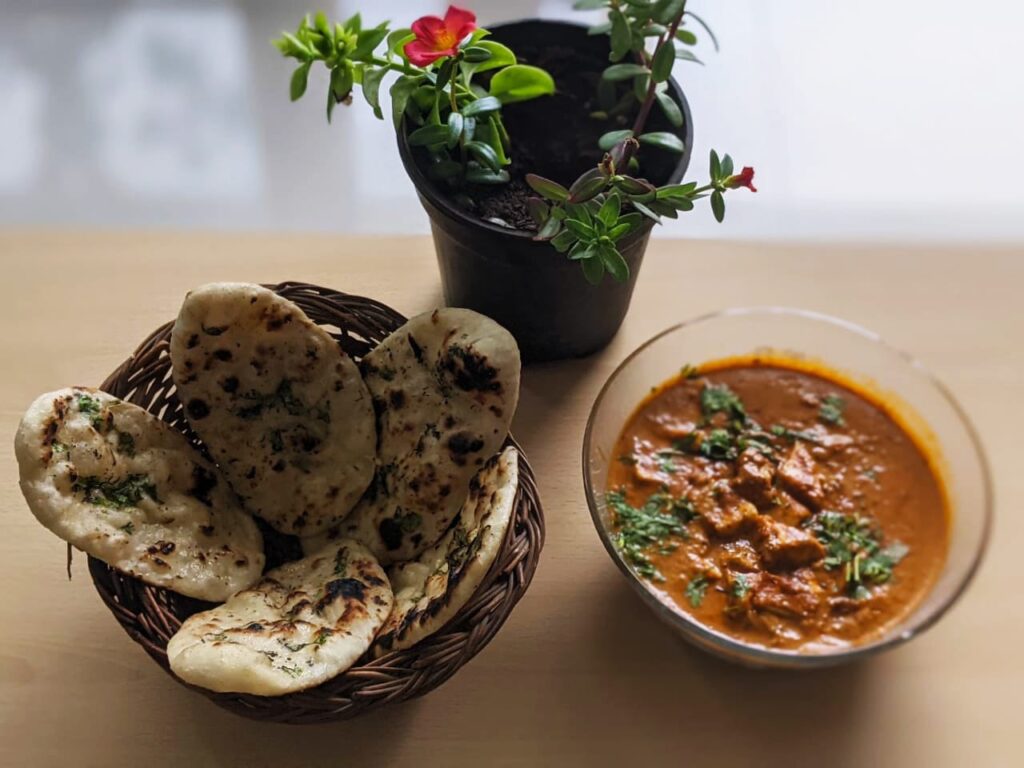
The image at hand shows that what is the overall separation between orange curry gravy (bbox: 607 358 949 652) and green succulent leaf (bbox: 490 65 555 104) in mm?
372

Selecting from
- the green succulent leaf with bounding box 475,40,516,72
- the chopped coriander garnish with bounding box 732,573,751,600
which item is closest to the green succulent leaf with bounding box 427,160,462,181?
the green succulent leaf with bounding box 475,40,516,72

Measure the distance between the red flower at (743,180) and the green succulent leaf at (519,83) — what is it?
0.24m

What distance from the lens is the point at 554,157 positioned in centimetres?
130

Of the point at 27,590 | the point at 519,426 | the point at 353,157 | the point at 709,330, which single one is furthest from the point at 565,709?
the point at 353,157

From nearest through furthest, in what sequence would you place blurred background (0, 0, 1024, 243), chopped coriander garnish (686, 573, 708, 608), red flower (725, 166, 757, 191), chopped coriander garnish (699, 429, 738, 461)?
red flower (725, 166, 757, 191) < chopped coriander garnish (686, 573, 708, 608) < chopped coriander garnish (699, 429, 738, 461) < blurred background (0, 0, 1024, 243)

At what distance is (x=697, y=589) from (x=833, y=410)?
0.30 m

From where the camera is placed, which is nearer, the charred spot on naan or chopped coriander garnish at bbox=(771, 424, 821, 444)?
the charred spot on naan

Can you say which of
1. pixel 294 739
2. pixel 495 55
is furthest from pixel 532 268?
pixel 294 739

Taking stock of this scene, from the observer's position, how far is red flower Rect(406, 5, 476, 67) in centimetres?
104

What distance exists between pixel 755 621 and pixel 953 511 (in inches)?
10.8

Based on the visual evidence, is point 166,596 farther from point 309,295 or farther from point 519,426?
point 519,426

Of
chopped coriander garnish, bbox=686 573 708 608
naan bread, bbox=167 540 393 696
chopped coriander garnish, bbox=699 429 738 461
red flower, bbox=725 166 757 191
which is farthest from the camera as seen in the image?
chopped coriander garnish, bbox=699 429 738 461

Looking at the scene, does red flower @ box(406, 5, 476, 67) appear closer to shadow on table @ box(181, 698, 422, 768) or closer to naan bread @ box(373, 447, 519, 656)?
naan bread @ box(373, 447, 519, 656)

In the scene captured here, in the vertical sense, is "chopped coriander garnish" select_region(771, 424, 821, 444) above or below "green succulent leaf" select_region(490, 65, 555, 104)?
below
